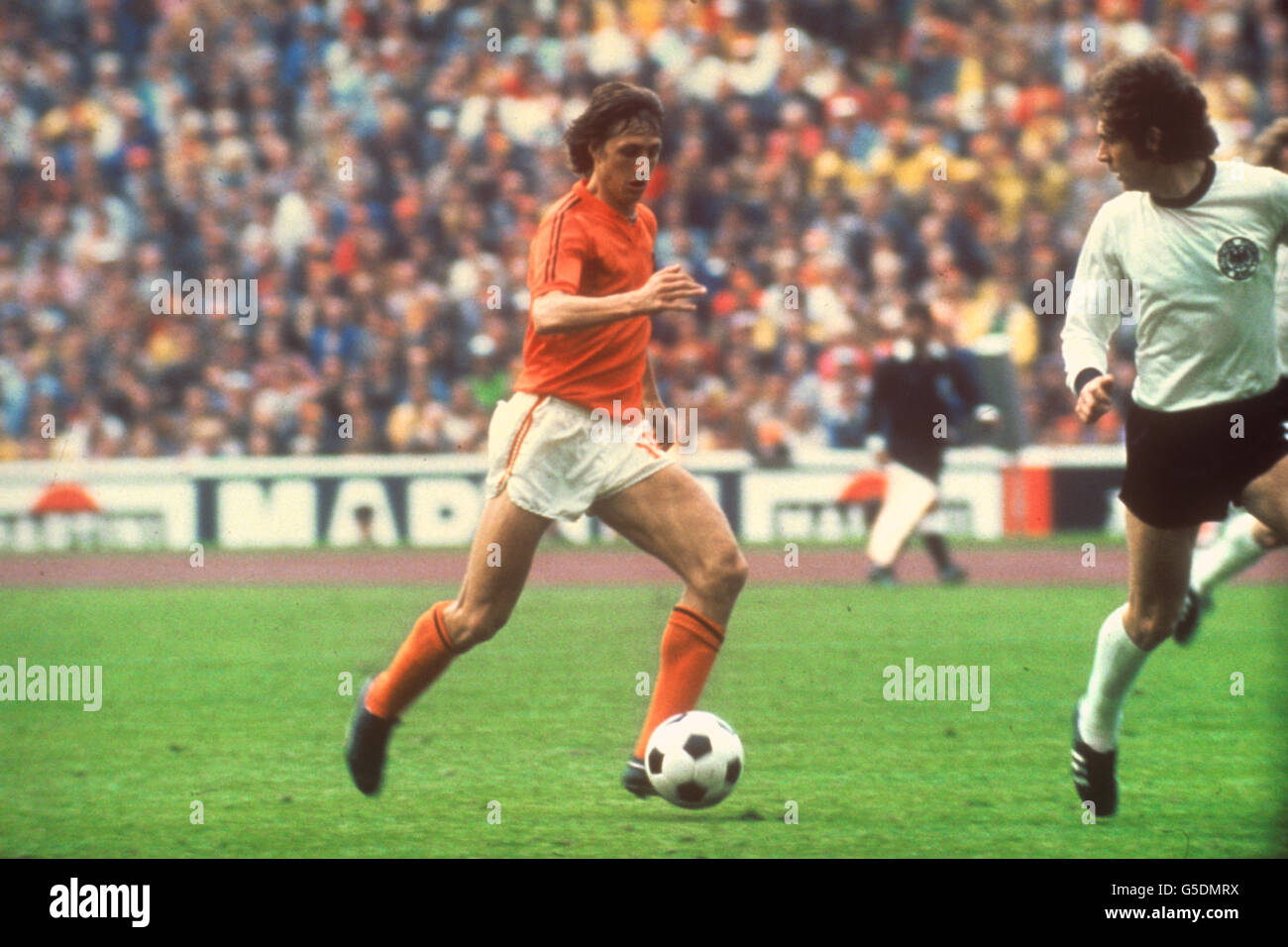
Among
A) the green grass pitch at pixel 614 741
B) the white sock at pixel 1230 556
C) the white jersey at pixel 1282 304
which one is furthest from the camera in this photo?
the white sock at pixel 1230 556

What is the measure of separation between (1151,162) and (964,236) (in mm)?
12359

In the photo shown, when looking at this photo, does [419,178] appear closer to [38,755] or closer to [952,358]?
[952,358]

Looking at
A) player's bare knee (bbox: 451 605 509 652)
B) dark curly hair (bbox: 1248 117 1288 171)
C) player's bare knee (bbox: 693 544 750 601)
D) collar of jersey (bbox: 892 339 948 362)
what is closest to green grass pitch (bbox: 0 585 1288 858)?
player's bare knee (bbox: 451 605 509 652)

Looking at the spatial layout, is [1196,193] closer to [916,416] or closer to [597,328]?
[597,328]

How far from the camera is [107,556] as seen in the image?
16.7m

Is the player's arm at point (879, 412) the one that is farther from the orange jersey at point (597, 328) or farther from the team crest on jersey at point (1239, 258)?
the team crest on jersey at point (1239, 258)

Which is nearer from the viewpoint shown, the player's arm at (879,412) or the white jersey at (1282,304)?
the white jersey at (1282,304)

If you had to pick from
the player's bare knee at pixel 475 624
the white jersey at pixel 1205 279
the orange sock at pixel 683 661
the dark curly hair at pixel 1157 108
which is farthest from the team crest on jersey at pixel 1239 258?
the player's bare knee at pixel 475 624

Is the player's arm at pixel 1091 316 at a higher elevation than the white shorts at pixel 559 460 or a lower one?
higher

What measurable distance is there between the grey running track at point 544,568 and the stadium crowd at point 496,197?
1477 millimetres

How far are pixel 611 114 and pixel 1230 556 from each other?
176 inches

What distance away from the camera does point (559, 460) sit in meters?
5.87

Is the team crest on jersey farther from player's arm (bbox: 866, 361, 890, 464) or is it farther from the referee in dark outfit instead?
player's arm (bbox: 866, 361, 890, 464)

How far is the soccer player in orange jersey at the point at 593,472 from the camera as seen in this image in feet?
19.0
